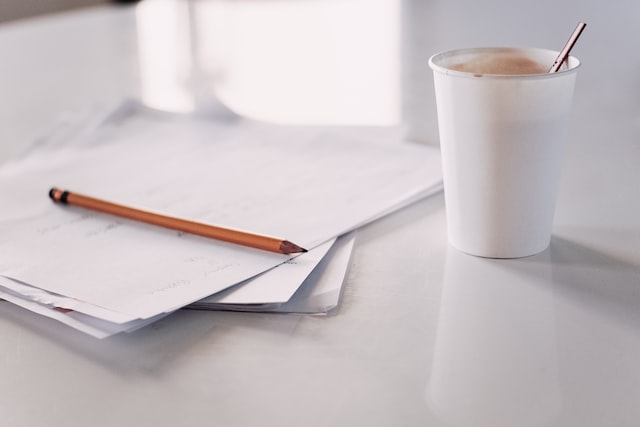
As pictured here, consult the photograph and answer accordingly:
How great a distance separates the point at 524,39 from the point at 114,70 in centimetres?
70

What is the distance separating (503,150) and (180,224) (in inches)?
10.5

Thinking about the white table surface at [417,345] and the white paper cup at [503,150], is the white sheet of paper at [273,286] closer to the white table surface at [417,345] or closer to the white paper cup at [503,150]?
the white table surface at [417,345]

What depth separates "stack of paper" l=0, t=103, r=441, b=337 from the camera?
0.53 m

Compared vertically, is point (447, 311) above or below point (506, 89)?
below

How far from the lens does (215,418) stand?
0.41m

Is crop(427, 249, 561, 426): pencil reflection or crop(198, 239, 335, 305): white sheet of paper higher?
crop(198, 239, 335, 305): white sheet of paper

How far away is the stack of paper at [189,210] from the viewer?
0.53 m

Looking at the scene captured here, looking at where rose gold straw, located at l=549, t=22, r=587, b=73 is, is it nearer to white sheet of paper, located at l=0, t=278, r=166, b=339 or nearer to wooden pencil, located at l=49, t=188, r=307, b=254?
wooden pencil, located at l=49, t=188, r=307, b=254

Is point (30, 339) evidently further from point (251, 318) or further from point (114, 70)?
point (114, 70)

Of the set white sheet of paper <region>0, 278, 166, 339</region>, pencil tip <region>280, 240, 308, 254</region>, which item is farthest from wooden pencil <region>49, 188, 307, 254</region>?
white sheet of paper <region>0, 278, 166, 339</region>

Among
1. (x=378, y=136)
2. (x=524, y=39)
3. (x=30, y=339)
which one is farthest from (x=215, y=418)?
(x=524, y=39)

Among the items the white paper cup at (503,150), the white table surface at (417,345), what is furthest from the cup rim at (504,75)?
the white table surface at (417,345)

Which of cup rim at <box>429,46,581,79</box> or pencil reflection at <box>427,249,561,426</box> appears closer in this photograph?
pencil reflection at <box>427,249,561,426</box>

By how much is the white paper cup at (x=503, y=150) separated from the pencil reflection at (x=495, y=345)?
0.07 feet
